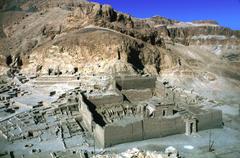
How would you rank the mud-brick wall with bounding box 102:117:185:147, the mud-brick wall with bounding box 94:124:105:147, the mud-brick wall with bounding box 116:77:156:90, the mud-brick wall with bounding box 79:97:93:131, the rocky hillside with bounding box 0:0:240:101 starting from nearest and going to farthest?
the mud-brick wall with bounding box 94:124:105:147, the mud-brick wall with bounding box 102:117:185:147, the mud-brick wall with bounding box 79:97:93:131, the mud-brick wall with bounding box 116:77:156:90, the rocky hillside with bounding box 0:0:240:101

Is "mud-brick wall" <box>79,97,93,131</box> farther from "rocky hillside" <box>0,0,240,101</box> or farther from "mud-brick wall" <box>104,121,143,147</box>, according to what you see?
"rocky hillside" <box>0,0,240,101</box>

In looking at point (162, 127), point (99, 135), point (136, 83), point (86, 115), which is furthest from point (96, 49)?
point (99, 135)

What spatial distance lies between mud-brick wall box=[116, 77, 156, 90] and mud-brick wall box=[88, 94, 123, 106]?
375cm

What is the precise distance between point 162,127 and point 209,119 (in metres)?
5.11

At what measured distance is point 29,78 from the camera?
52750 millimetres

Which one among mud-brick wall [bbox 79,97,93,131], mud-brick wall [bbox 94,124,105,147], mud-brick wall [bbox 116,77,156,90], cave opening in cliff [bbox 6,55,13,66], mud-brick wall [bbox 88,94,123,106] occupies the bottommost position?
mud-brick wall [bbox 94,124,105,147]

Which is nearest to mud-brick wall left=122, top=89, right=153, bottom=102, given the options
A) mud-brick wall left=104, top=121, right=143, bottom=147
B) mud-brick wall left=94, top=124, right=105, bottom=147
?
mud-brick wall left=94, top=124, right=105, bottom=147

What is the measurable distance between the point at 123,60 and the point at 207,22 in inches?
3647

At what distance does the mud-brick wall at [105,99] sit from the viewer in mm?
35250

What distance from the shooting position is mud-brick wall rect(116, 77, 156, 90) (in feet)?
130

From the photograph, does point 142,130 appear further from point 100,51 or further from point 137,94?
point 100,51

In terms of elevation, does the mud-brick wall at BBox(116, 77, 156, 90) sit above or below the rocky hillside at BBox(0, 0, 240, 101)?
below

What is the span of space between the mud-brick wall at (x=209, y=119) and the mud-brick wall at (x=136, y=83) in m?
11.5

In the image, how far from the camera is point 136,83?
133 ft
